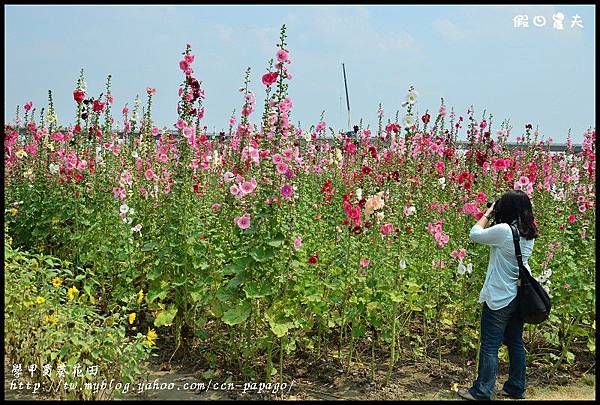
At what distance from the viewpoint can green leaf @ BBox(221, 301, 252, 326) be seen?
13.4 ft

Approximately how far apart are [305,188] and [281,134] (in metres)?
2.05

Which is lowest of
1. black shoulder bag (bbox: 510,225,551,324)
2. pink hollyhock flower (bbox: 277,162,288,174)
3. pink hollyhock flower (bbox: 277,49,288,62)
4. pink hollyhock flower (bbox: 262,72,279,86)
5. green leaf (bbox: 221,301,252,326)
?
green leaf (bbox: 221,301,252,326)

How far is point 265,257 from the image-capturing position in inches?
158

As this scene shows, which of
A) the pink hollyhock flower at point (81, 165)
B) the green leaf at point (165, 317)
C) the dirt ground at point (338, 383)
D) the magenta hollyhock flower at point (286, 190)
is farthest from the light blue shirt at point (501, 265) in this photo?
the pink hollyhock flower at point (81, 165)

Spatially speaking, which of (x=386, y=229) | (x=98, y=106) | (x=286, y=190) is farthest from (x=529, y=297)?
(x=98, y=106)

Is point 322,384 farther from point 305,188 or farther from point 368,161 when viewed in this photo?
point 368,161

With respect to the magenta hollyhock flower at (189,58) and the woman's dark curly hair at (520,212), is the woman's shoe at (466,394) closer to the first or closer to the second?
the woman's dark curly hair at (520,212)

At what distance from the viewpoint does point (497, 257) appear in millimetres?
4246

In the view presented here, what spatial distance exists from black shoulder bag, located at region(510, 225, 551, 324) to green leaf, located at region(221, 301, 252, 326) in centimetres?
182

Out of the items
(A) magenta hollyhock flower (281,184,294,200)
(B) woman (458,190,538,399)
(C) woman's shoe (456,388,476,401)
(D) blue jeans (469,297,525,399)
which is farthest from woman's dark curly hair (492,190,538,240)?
(A) magenta hollyhock flower (281,184,294,200)

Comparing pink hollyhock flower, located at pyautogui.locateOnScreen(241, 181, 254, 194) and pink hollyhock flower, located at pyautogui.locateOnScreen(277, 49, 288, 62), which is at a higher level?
pink hollyhock flower, located at pyautogui.locateOnScreen(277, 49, 288, 62)

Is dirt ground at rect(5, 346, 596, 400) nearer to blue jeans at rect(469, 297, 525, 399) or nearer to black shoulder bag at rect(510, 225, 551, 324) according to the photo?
blue jeans at rect(469, 297, 525, 399)

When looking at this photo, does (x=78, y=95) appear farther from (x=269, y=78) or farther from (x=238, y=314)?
(x=238, y=314)

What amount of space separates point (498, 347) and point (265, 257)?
1.70 meters
